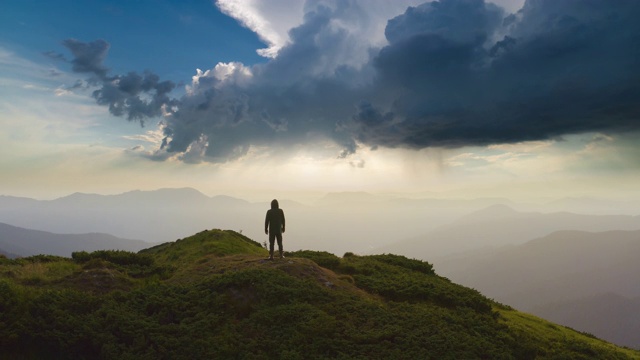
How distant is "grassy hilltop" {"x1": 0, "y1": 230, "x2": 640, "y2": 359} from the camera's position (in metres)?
12.2

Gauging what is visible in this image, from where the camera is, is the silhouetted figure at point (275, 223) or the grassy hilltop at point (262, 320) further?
the silhouetted figure at point (275, 223)

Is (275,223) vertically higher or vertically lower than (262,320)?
higher

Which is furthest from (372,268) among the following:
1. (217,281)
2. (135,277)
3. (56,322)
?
(56,322)

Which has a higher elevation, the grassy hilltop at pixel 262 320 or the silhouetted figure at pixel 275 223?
the silhouetted figure at pixel 275 223

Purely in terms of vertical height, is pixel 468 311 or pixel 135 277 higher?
pixel 135 277

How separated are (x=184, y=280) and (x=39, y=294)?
21.2ft

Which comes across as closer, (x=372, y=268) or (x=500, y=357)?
(x=500, y=357)

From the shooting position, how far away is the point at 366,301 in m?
15.9

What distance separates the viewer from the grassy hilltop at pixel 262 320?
12.2m

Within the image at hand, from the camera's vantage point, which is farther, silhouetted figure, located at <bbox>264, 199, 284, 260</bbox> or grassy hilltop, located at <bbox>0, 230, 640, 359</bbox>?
silhouetted figure, located at <bbox>264, 199, 284, 260</bbox>

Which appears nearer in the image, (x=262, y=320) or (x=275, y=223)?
(x=262, y=320)

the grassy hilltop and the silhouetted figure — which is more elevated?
Result: the silhouetted figure

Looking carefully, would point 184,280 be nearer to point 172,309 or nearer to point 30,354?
point 172,309

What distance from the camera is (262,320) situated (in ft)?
44.7
